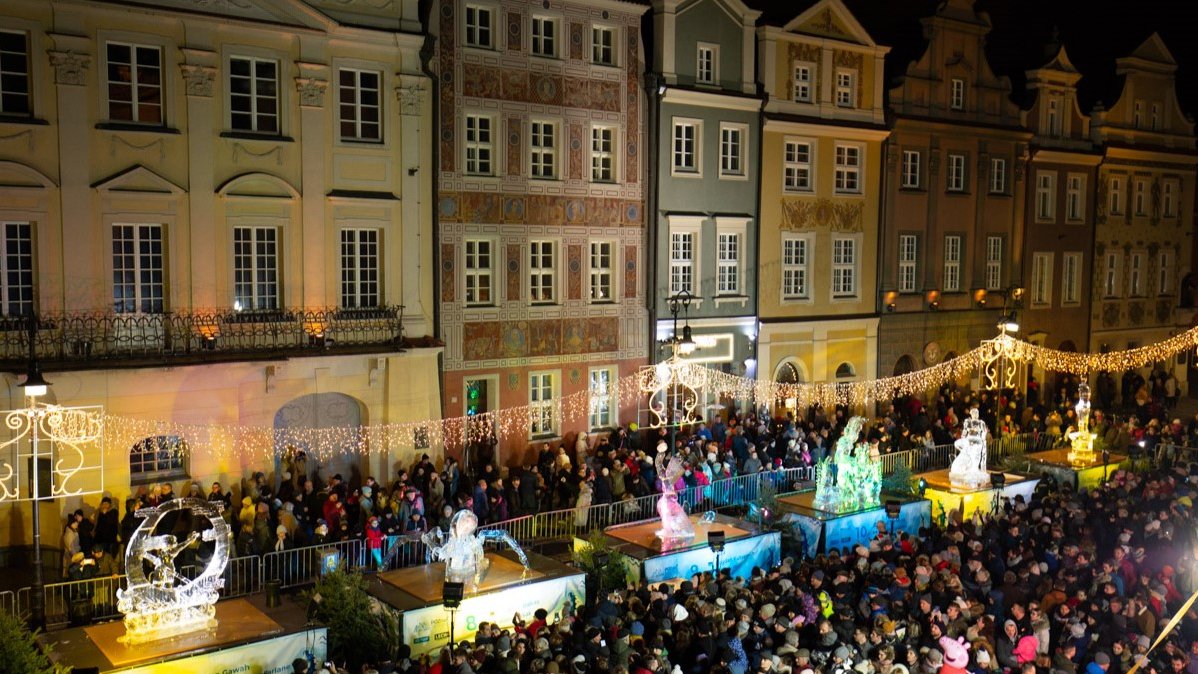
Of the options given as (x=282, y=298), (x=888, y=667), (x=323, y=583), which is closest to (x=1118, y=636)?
(x=888, y=667)

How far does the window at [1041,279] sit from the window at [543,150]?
67.8ft

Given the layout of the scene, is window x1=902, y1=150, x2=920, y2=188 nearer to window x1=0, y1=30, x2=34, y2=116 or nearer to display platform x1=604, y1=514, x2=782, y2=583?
display platform x1=604, y1=514, x2=782, y2=583

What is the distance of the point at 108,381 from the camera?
22.2m

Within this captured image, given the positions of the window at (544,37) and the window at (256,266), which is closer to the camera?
the window at (256,266)

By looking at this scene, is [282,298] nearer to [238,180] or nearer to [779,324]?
[238,180]

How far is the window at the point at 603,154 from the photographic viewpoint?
30.0 m

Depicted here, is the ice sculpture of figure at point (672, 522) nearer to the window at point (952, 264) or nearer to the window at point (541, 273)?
the window at point (541, 273)

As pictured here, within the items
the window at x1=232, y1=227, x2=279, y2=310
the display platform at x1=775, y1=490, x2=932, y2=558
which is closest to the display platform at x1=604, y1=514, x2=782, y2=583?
the display platform at x1=775, y1=490, x2=932, y2=558

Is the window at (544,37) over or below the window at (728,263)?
over

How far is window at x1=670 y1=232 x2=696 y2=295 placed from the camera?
3162 cm

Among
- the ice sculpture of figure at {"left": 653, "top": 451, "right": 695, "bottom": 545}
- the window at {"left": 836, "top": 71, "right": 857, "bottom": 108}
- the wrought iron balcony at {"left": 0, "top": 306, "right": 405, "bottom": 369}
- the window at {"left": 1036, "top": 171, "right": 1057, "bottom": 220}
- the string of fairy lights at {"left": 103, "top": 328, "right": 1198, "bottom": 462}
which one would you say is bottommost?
the ice sculpture of figure at {"left": 653, "top": 451, "right": 695, "bottom": 545}

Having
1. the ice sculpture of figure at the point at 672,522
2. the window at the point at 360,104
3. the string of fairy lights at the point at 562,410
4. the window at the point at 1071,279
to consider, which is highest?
the window at the point at 360,104

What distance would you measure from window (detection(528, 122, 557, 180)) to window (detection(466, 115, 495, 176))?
1.13 meters

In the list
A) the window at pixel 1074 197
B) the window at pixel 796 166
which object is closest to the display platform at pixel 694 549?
the window at pixel 796 166
